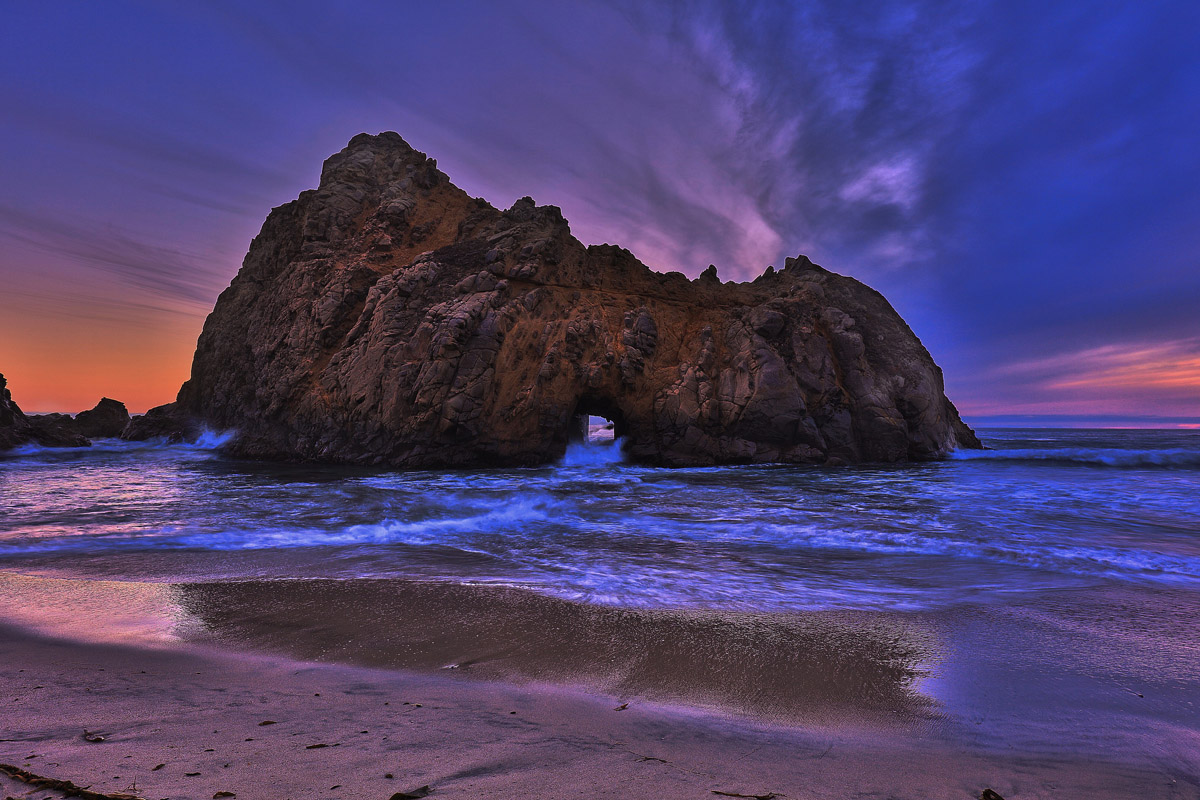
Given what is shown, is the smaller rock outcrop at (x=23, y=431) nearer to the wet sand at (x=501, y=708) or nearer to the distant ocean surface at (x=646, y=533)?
the distant ocean surface at (x=646, y=533)

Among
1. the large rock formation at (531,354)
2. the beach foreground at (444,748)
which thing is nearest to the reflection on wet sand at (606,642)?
the beach foreground at (444,748)

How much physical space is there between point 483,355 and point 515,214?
8.64 metres

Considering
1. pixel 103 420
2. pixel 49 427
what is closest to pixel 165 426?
pixel 49 427

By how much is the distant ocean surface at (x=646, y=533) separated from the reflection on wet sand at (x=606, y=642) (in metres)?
0.53

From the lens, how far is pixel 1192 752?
2.42 meters

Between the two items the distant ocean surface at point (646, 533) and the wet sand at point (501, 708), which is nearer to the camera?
the wet sand at point (501, 708)

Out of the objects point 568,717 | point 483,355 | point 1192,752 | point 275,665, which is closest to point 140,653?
point 275,665

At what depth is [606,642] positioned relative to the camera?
12.8 feet

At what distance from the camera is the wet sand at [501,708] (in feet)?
6.51

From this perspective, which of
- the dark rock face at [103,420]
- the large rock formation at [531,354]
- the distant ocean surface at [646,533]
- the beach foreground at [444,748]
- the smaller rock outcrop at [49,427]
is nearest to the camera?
the beach foreground at [444,748]

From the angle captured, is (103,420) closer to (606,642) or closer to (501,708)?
(606,642)

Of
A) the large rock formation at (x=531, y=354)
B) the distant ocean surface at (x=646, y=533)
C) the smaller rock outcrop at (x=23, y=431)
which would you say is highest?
the large rock formation at (x=531, y=354)

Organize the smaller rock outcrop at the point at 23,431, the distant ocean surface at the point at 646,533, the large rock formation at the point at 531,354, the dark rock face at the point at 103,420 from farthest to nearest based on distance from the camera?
the dark rock face at the point at 103,420 < the smaller rock outcrop at the point at 23,431 < the large rock formation at the point at 531,354 < the distant ocean surface at the point at 646,533

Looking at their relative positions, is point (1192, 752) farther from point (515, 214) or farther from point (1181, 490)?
point (515, 214)
